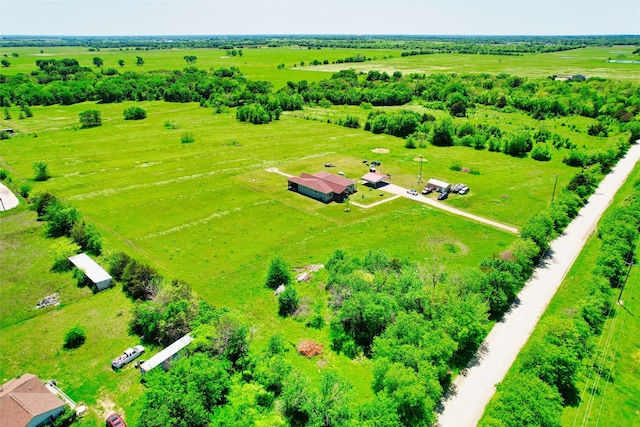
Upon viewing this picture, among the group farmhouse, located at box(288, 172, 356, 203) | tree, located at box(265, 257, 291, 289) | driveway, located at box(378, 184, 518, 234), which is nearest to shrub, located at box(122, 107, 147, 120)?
farmhouse, located at box(288, 172, 356, 203)

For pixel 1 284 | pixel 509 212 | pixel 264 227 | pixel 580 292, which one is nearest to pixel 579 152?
pixel 509 212

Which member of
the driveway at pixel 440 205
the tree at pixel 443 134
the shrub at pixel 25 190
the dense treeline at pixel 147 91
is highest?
the dense treeline at pixel 147 91

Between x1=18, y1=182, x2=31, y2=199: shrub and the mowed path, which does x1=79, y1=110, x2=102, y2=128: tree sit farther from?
the mowed path

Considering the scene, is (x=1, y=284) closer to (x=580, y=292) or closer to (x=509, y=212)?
(x=580, y=292)

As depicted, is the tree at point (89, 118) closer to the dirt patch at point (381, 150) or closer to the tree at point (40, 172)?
the tree at point (40, 172)

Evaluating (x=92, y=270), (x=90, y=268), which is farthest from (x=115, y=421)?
(x=90, y=268)

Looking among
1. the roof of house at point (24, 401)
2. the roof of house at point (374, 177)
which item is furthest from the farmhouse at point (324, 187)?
the roof of house at point (24, 401)

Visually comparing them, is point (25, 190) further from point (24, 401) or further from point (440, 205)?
point (440, 205)
